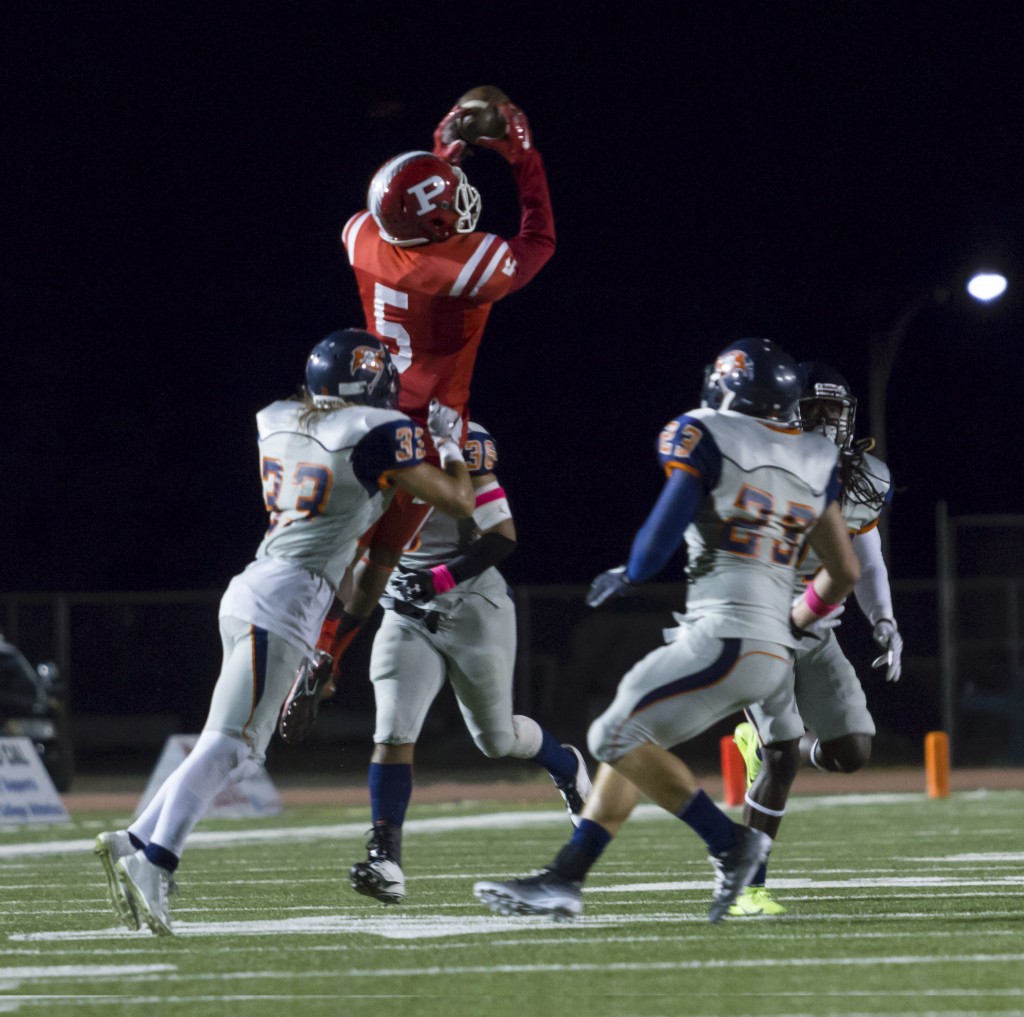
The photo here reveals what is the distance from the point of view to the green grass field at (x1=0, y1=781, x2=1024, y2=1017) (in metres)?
4.77

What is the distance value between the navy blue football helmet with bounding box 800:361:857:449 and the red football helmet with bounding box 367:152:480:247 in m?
1.34

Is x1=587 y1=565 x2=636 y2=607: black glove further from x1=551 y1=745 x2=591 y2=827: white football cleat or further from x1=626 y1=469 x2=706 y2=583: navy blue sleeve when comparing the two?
x1=551 y1=745 x2=591 y2=827: white football cleat

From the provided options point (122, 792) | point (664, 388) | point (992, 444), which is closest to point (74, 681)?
point (122, 792)

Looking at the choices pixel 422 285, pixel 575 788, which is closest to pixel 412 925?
A: pixel 575 788

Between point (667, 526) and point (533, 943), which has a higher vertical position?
point (667, 526)

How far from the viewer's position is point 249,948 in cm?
577

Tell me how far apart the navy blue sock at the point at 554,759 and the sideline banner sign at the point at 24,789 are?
7109 millimetres

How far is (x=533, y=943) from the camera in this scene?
5777 millimetres

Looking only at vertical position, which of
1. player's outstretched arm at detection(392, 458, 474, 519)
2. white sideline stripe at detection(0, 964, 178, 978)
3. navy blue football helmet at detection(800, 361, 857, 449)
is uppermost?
navy blue football helmet at detection(800, 361, 857, 449)

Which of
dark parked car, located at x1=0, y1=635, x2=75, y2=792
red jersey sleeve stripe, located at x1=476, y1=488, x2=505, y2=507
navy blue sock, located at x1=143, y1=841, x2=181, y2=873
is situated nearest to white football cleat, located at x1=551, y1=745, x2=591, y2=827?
red jersey sleeve stripe, located at x1=476, y1=488, x2=505, y2=507

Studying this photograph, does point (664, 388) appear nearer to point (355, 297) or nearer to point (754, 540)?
point (355, 297)

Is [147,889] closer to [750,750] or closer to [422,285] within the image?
[422,285]

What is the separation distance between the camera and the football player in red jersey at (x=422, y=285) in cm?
717

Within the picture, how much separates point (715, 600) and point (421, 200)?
6.06 ft
